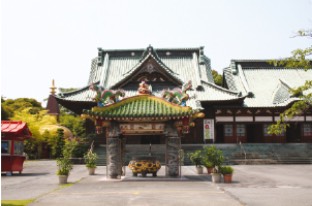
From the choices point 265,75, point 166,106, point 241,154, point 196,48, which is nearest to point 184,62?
point 196,48

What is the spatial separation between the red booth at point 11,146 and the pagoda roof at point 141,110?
22.2 ft

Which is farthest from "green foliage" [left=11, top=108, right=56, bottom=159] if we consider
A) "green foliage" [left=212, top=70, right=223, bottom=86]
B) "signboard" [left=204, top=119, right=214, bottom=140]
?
"green foliage" [left=212, top=70, right=223, bottom=86]

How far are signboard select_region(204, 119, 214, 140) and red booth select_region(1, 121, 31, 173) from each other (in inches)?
797

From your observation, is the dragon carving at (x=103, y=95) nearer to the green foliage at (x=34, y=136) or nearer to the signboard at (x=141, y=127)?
the signboard at (x=141, y=127)

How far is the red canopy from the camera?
22094 mm

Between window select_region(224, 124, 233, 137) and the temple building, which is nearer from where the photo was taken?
the temple building

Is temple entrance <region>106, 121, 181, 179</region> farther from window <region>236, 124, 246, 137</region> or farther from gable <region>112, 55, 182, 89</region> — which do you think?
window <region>236, 124, 246, 137</region>

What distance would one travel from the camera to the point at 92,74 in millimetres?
45219

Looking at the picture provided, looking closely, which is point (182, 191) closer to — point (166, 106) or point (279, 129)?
point (279, 129)

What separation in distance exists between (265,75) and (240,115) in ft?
26.4

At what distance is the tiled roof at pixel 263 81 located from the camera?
38.8m

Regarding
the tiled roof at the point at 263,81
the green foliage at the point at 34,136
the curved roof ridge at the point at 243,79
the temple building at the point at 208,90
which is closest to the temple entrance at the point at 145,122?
the temple building at the point at 208,90

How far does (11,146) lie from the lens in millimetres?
22125

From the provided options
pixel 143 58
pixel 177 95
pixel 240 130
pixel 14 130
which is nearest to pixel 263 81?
pixel 240 130
